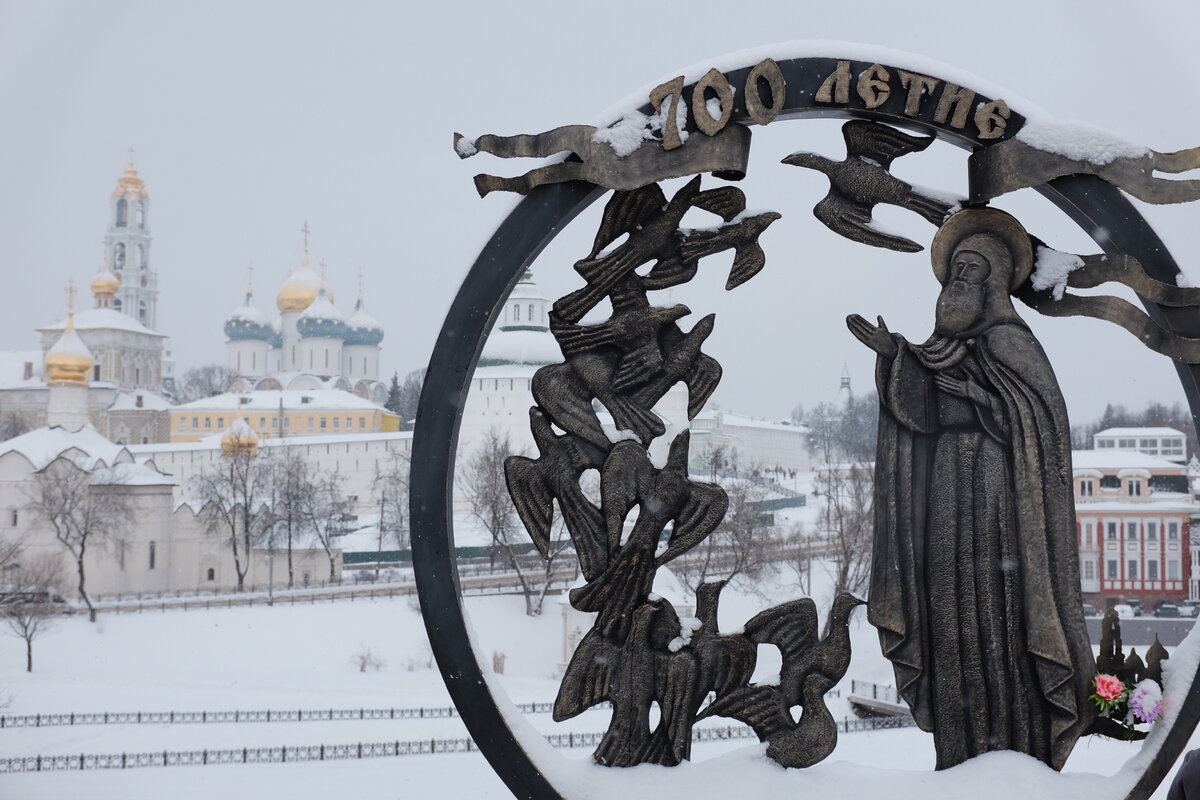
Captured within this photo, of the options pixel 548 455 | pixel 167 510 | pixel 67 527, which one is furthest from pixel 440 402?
pixel 167 510

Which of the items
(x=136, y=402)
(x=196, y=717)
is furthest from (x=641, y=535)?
(x=136, y=402)

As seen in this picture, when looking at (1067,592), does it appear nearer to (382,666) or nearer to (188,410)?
(382,666)

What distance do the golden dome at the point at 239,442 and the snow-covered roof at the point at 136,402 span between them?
12415 millimetres

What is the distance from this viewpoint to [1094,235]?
5656 mm

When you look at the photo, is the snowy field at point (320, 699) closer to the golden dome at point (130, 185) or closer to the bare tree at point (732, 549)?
the bare tree at point (732, 549)

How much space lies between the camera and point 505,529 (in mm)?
31391

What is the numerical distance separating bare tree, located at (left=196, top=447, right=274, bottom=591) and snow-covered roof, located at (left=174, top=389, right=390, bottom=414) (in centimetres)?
1025

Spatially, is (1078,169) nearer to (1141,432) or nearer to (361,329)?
(1141,432)

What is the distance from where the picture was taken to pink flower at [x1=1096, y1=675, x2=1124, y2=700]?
207 inches

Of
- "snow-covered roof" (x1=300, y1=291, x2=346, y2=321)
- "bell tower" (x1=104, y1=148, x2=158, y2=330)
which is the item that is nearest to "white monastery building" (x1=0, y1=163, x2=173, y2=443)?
"bell tower" (x1=104, y1=148, x2=158, y2=330)

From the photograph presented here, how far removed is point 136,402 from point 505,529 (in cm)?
3417

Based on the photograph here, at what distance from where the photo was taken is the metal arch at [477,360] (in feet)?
17.7

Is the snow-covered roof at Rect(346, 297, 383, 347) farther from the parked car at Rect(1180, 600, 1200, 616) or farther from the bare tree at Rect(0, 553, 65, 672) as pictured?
the parked car at Rect(1180, 600, 1200, 616)

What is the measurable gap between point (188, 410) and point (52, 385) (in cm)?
1078
